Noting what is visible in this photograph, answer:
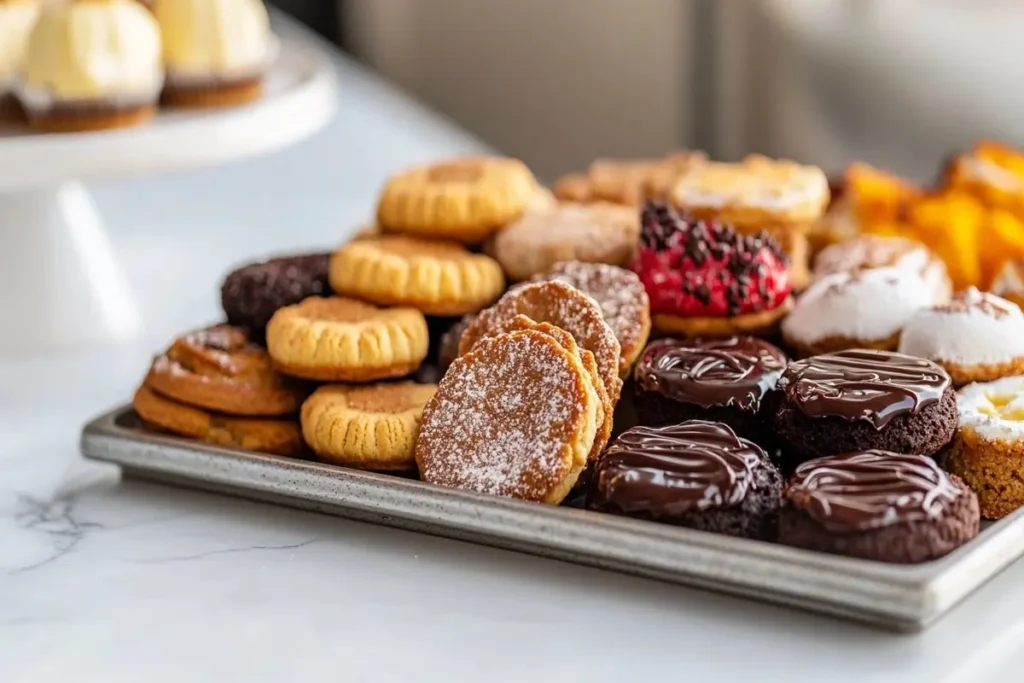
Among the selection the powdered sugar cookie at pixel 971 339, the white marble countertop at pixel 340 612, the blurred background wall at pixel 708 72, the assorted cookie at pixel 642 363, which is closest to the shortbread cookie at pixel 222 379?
the assorted cookie at pixel 642 363

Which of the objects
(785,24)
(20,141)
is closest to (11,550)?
→ (20,141)

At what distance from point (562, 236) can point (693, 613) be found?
23.5 inches

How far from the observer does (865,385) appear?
4.01 ft

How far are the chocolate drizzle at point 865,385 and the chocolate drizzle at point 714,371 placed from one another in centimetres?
3

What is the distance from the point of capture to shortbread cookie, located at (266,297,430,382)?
1.42m

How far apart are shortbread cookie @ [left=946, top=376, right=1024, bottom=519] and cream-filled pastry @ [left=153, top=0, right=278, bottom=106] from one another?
1.10m

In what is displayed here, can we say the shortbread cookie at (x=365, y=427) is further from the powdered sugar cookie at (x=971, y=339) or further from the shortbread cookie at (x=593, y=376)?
the powdered sugar cookie at (x=971, y=339)

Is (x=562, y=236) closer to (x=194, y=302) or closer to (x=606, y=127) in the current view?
(x=194, y=302)

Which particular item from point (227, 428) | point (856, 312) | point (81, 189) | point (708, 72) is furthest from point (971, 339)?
point (708, 72)

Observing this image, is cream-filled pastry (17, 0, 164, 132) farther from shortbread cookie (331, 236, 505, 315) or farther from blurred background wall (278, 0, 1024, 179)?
blurred background wall (278, 0, 1024, 179)

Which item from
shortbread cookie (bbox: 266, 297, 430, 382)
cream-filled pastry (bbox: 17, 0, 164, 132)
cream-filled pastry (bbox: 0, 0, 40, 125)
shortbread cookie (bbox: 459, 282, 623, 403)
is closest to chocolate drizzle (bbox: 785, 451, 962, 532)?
shortbread cookie (bbox: 459, 282, 623, 403)

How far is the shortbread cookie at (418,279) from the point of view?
1.52 metres

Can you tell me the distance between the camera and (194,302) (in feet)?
7.11

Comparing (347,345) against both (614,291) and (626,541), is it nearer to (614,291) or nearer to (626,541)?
(614,291)
